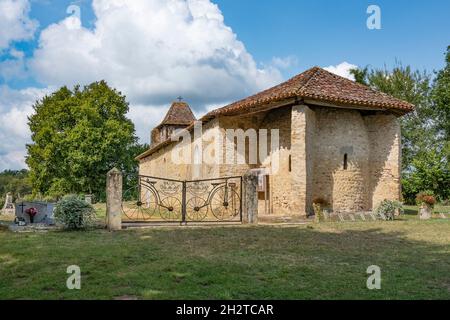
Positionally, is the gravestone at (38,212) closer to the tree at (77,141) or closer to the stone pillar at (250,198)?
the stone pillar at (250,198)

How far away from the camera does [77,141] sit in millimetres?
30781

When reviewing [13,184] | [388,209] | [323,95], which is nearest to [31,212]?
[323,95]

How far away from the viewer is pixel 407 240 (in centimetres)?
1009

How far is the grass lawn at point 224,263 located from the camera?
5.25 meters

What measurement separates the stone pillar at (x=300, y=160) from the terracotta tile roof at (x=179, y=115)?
25052mm

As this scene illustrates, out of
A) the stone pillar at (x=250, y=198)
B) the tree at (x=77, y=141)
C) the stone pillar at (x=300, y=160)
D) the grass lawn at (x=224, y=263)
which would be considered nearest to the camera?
the grass lawn at (x=224, y=263)

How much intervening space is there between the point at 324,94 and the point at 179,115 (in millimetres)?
26587

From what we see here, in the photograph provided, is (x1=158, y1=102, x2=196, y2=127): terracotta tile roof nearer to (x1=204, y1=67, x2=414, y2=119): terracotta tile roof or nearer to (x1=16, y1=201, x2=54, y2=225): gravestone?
(x1=204, y1=67, x2=414, y2=119): terracotta tile roof

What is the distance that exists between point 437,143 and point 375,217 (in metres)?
24.3

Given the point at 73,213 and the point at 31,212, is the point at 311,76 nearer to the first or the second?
the point at 73,213

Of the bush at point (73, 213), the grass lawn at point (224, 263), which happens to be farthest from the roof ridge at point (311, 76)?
the bush at point (73, 213)

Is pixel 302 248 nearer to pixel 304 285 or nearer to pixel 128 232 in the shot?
pixel 304 285
